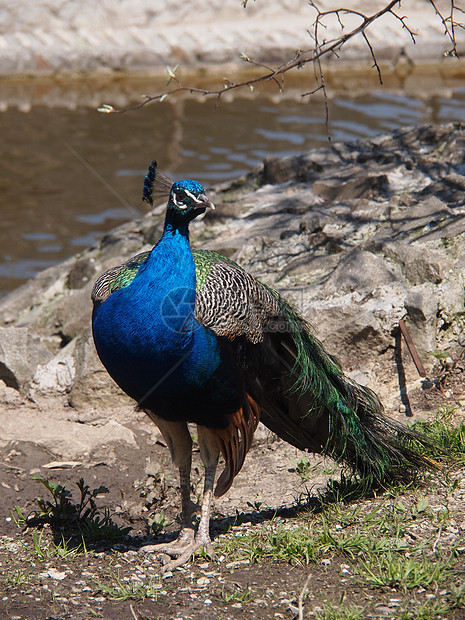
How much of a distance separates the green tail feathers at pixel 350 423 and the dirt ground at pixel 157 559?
25 centimetres

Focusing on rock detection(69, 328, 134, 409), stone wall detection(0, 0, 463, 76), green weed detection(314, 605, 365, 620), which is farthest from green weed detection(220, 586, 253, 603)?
stone wall detection(0, 0, 463, 76)

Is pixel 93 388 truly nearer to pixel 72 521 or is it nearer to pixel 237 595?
pixel 72 521

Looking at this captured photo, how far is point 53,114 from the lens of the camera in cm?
1263

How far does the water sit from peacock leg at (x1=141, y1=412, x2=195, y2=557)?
483 centimetres

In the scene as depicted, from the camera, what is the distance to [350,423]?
4.30 meters

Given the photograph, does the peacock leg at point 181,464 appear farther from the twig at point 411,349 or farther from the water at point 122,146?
the water at point 122,146

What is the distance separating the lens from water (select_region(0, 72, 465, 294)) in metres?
9.55

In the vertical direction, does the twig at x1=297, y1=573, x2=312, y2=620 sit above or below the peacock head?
below

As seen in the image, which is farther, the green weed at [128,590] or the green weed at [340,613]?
the green weed at [128,590]

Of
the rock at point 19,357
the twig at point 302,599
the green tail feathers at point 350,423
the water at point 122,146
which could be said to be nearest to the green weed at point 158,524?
the green tail feathers at point 350,423

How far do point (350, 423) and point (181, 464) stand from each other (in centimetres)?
92

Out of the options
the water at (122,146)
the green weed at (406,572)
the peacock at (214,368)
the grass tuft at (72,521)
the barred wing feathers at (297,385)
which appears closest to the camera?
the green weed at (406,572)

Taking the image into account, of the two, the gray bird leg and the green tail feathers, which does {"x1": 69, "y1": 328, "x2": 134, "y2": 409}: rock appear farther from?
the green tail feathers

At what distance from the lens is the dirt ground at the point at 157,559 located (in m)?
3.30
